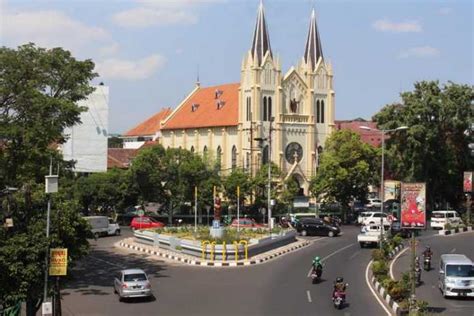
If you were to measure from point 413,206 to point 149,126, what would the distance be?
103708 mm

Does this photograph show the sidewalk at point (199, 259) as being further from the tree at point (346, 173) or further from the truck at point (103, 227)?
the tree at point (346, 173)

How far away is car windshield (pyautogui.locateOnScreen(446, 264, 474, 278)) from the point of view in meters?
26.3

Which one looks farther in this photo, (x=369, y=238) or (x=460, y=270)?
(x=369, y=238)

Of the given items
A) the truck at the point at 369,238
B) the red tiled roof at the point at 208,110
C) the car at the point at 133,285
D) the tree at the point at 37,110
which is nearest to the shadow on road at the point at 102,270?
the car at the point at 133,285

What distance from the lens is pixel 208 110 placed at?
95.0 meters

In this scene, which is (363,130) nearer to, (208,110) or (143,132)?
(208,110)

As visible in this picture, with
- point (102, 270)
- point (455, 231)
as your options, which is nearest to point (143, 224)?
point (102, 270)

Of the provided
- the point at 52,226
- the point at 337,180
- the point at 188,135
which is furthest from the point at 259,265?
the point at 188,135

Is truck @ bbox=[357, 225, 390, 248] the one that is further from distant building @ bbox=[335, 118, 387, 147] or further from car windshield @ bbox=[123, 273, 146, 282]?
distant building @ bbox=[335, 118, 387, 147]

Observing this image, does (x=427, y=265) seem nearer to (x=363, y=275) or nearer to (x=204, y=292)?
(x=363, y=275)

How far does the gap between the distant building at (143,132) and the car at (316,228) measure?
6952cm

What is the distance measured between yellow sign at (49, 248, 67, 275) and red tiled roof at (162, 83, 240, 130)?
Answer: 66.9m

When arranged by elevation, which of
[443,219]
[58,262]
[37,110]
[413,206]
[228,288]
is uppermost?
[37,110]

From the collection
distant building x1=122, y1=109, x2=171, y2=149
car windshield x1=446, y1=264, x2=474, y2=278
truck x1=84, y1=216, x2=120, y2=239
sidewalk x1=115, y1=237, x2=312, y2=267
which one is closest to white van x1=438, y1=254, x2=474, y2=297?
car windshield x1=446, y1=264, x2=474, y2=278
